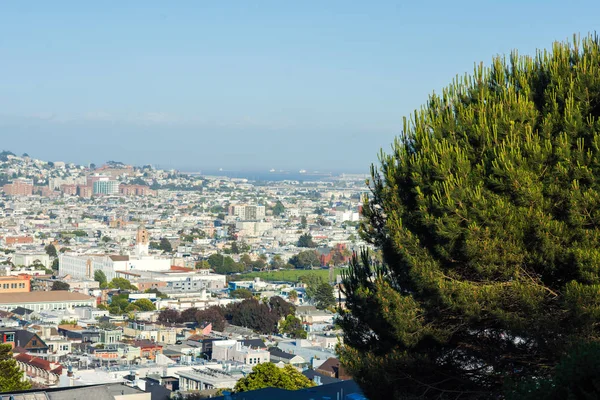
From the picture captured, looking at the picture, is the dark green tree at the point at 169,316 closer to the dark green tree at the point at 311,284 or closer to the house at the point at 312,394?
the dark green tree at the point at 311,284

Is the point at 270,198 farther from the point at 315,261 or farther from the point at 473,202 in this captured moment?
the point at 473,202

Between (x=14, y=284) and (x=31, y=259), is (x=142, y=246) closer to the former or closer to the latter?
(x=31, y=259)

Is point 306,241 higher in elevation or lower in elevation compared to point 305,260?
higher

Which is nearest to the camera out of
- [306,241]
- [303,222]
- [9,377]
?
[9,377]

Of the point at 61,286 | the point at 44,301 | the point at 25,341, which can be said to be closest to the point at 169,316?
the point at 44,301

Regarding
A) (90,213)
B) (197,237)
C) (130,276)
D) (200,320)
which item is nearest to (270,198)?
(90,213)

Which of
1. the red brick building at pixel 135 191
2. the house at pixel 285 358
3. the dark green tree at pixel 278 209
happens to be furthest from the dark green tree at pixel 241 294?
the red brick building at pixel 135 191

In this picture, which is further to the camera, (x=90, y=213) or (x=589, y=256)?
(x=90, y=213)
